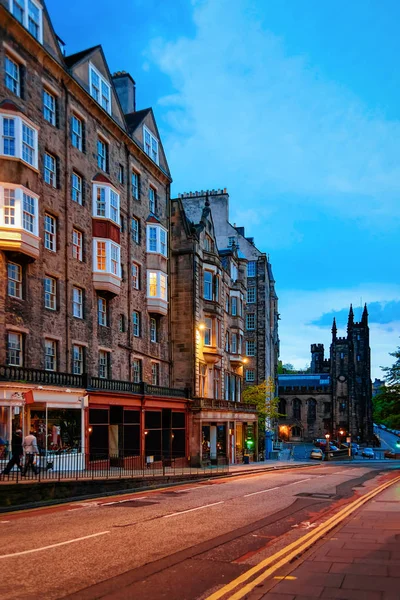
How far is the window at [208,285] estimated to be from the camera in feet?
159

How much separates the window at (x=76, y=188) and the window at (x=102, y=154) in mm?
2645

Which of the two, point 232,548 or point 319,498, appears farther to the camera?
point 319,498

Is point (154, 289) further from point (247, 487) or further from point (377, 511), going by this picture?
point (377, 511)

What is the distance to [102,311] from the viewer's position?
35188mm

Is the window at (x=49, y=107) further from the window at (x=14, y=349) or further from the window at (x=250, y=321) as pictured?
the window at (x=250, y=321)

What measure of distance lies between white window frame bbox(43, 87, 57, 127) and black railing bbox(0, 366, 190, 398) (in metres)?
12.3

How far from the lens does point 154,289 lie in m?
41.7

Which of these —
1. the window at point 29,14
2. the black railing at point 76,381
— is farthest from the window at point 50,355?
the window at point 29,14

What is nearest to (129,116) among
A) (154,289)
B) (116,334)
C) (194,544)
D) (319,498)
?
(154,289)

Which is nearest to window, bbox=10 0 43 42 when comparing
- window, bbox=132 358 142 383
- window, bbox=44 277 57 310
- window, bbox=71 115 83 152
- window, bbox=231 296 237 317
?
window, bbox=71 115 83 152

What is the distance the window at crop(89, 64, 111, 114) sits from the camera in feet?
113

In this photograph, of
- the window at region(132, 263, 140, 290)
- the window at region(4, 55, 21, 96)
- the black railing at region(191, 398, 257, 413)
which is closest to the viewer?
the window at region(4, 55, 21, 96)

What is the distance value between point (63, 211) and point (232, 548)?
22174mm

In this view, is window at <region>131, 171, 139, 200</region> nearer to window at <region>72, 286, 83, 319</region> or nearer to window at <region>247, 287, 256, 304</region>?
window at <region>72, 286, 83, 319</region>
